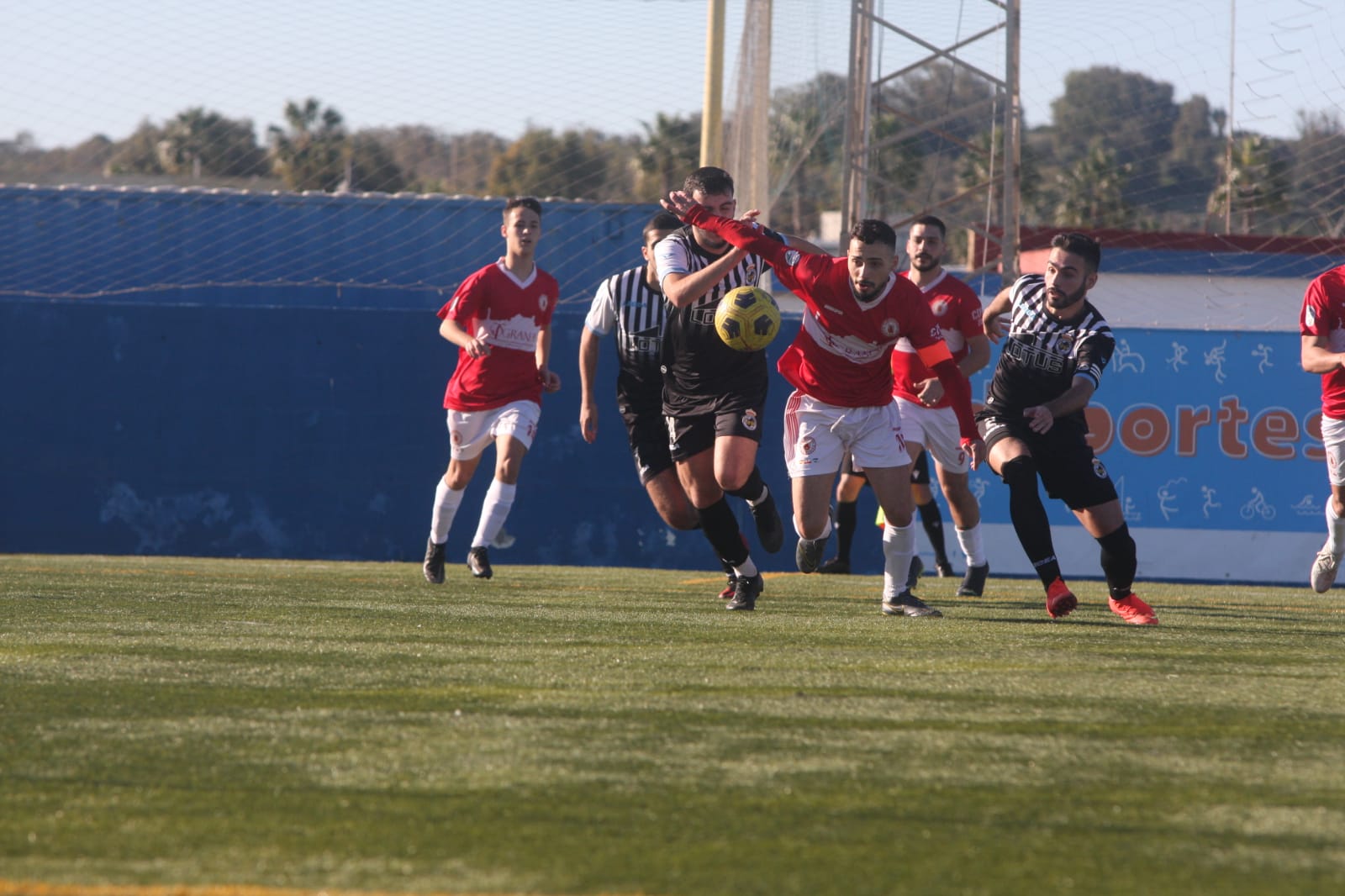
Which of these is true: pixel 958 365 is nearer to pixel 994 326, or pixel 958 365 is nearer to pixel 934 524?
pixel 994 326

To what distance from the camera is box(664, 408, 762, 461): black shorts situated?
6.81 m

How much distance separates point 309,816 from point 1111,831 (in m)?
1.54

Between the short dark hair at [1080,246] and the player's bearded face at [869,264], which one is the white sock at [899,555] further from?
the short dark hair at [1080,246]

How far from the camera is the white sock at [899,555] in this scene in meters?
7.04

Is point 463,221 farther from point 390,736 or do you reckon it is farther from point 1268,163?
point 390,736

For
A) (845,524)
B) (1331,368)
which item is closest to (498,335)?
(845,524)

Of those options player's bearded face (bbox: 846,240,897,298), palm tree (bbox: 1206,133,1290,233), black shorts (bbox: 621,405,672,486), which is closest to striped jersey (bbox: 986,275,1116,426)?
player's bearded face (bbox: 846,240,897,298)

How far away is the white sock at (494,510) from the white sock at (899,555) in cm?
257

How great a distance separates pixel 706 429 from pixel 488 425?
6.96 ft

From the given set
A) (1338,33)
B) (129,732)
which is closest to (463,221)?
(1338,33)

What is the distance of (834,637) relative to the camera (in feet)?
19.2

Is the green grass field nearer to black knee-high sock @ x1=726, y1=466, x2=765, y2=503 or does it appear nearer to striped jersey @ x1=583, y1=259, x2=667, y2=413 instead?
black knee-high sock @ x1=726, y1=466, x2=765, y2=503

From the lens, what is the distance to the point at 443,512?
28.3 ft

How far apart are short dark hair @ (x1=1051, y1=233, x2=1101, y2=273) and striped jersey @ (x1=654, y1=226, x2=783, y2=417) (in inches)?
54.7
